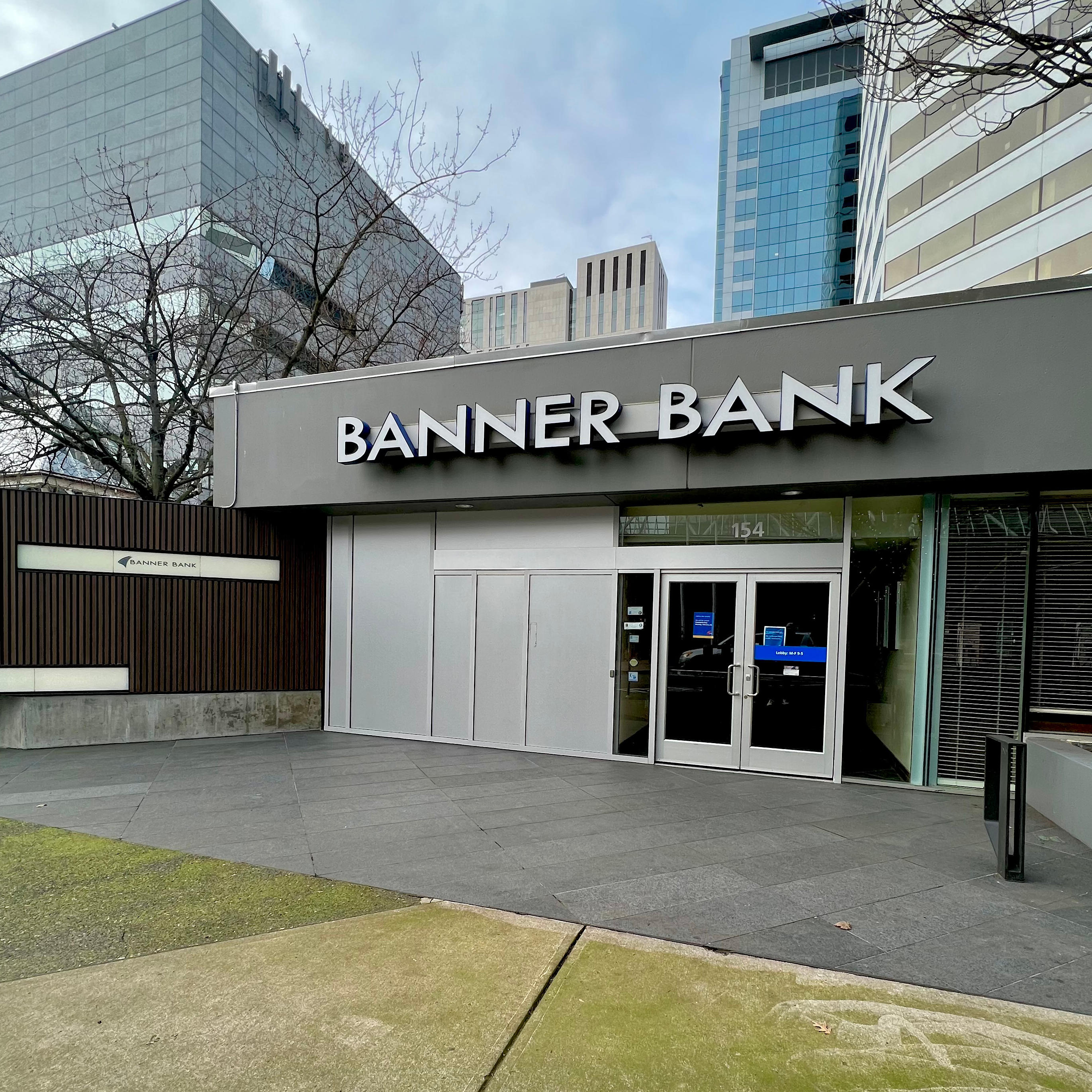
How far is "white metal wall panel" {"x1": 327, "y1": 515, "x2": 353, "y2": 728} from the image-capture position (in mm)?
10242

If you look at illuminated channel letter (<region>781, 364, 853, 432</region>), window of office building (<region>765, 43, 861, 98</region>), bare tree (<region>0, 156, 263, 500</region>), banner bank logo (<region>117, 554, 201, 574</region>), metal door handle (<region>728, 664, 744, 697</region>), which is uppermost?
window of office building (<region>765, 43, 861, 98</region>)

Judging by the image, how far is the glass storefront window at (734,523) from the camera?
7930 mm

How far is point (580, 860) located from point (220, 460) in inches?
306

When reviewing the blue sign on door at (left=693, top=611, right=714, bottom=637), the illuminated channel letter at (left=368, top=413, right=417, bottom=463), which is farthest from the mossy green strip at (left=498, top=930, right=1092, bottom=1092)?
the illuminated channel letter at (left=368, top=413, right=417, bottom=463)

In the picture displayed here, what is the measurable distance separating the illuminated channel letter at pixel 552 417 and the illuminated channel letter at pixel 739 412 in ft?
5.20

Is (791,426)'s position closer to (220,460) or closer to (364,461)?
(364,461)

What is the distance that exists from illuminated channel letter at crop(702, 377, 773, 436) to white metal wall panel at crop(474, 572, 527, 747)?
Result: 3325 millimetres

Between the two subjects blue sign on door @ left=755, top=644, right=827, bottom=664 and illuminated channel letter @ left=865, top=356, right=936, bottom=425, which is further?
blue sign on door @ left=755, top=644, right=827, bottom=664

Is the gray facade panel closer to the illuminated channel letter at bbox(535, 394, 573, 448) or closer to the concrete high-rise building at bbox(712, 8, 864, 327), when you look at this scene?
the illuminated channel letter at bbox(535, 394, 573, 448)

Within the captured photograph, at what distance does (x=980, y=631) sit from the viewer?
736 cm

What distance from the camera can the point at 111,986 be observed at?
131 inches

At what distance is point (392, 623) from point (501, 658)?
178 centimetres

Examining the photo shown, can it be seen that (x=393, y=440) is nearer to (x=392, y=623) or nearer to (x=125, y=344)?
(x=392, y=623)

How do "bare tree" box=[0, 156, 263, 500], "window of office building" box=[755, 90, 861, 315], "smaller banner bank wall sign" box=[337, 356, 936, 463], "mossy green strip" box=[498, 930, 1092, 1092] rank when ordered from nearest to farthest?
"mossy green strip" box=[498, 930, 1092, 1092]
"smaller banner bank wall sign" box=[337, 356, 936, 463]
"bare tree" box=[0, 156, 263, 500]
"window of office building" box=[755, 90, 861, 315]
